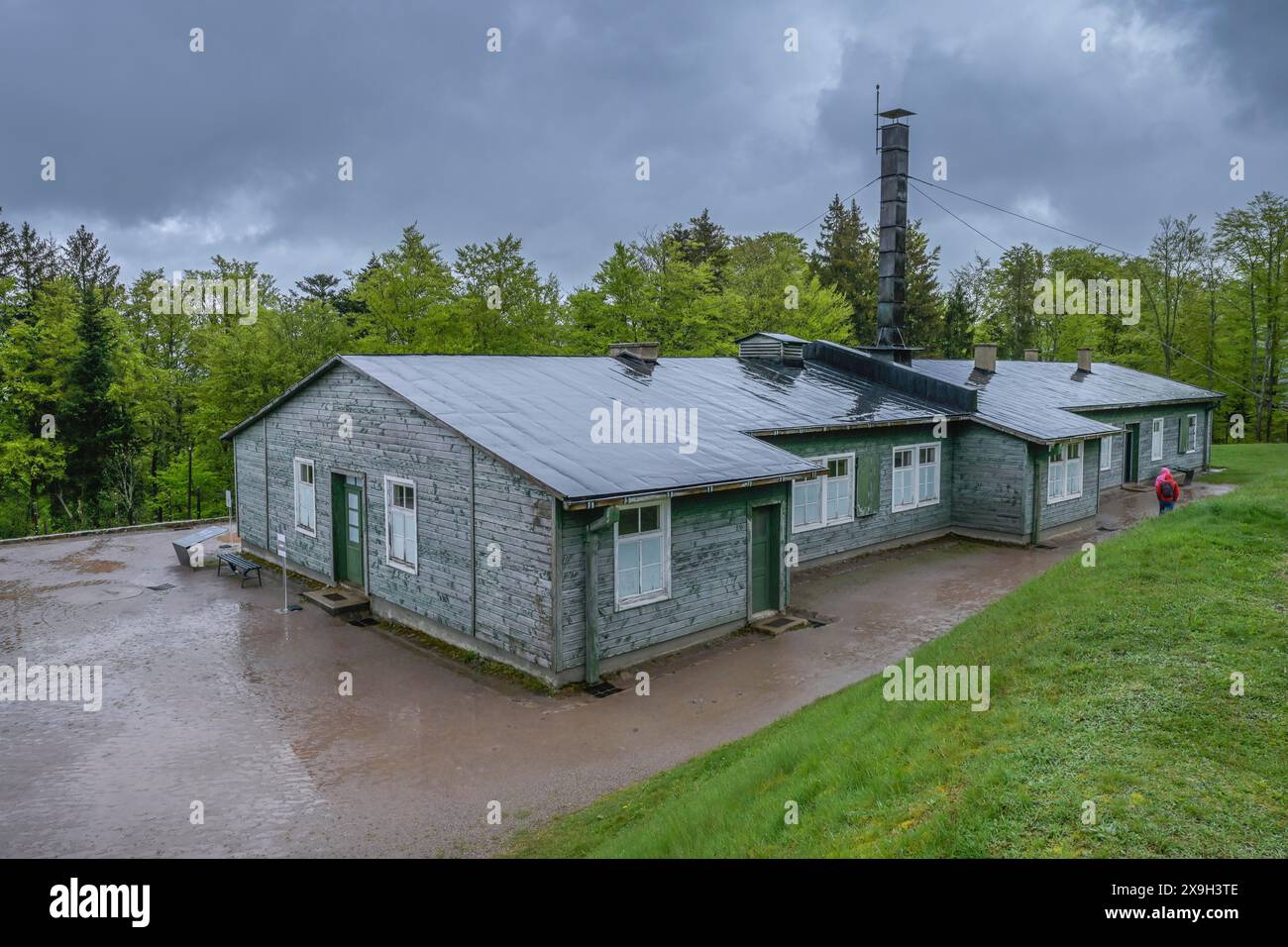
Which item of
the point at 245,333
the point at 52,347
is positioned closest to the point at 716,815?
the point at 245,333

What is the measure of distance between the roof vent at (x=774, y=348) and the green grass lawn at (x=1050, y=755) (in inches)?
562

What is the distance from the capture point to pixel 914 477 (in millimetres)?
20484

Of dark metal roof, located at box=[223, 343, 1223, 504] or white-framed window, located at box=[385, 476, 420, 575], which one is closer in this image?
dark metal roof, located at box=[223, 343, 1223, 504]

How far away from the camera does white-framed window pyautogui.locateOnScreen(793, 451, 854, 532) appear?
58.6 ft

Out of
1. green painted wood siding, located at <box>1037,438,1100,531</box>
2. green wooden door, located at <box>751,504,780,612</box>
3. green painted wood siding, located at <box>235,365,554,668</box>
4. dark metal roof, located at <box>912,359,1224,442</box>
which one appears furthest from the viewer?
dark metal roof, located at <box>912,359,1224,442</box>

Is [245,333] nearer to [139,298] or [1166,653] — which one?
[139,298]

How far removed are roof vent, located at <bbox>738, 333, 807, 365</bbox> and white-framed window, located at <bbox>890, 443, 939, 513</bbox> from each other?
15.5ft

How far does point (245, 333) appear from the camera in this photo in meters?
31.7

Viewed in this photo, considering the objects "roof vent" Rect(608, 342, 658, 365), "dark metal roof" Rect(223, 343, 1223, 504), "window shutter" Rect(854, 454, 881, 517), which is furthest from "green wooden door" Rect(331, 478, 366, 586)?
"window shutter" Rect(854, 454, 881, 517)

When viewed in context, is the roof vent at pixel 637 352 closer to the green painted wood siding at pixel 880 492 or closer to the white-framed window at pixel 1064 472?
the green painted wood siding at pixel 880 492

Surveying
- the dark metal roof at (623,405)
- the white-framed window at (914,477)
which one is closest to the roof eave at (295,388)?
the dark metal roof at (623,405)

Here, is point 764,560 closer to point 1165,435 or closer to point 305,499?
point 305,499

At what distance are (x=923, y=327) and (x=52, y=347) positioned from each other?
46656mm

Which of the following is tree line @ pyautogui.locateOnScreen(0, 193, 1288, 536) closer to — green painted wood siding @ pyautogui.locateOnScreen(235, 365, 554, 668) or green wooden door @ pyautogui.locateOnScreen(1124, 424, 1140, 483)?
green wooden door @ pyautogui.locateOnScreen(1124, 424, 1140, 483)
